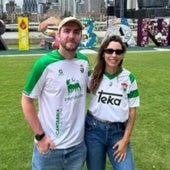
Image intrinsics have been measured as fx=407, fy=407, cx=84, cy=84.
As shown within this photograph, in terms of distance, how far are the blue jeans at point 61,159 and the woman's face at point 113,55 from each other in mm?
660

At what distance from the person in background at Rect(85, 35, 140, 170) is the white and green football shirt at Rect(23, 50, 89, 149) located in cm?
17

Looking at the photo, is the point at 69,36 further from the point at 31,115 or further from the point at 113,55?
the point at 31,115

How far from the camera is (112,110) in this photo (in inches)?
126

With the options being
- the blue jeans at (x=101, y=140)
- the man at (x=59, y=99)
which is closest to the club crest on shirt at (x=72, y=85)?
the man at (x=59, y=99)

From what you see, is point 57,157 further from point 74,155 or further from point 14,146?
point 14,146

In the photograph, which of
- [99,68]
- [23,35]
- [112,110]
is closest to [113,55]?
[99,68]

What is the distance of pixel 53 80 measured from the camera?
2936 mm

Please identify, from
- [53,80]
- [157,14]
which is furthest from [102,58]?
[157,14]

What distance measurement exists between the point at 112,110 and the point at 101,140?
26 cm

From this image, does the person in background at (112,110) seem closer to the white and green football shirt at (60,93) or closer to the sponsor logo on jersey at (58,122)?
the white and green football shirt at (60,93)

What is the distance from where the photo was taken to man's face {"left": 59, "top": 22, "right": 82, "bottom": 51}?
2.96 metres

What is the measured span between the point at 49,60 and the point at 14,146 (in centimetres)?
296

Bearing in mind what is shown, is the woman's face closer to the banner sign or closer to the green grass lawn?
the green grass lawn

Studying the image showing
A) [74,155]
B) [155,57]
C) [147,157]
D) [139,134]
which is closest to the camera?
[74,155]
